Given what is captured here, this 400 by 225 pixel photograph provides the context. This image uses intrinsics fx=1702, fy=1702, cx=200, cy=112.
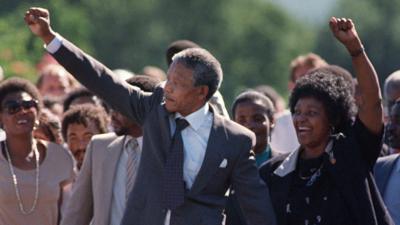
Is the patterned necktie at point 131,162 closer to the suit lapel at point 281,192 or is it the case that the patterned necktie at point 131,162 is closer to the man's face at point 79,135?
the suit lapel at point 281,192

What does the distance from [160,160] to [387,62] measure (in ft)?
183

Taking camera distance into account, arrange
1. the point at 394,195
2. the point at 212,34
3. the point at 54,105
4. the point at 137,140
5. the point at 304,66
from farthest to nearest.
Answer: the point at 212,34, the point at 304,66, the point at 54,105, the point at 137,140, the point at 394,195

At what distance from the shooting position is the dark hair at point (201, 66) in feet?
36.7

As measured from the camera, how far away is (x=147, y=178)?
1114cm

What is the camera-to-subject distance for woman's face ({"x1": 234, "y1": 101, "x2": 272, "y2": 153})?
44.4ft

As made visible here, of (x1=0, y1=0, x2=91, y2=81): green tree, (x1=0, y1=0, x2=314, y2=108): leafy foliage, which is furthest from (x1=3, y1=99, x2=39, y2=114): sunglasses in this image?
(x1=0, y1=0, x2=314, y2=108): leafy foliage

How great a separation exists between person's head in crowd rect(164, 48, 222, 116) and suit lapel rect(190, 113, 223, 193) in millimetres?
228

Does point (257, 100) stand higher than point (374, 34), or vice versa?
point (257, 100)

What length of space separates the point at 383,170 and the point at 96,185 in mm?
2071

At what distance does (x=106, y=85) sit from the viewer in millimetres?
11086

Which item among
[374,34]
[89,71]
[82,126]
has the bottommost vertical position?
[374,34]

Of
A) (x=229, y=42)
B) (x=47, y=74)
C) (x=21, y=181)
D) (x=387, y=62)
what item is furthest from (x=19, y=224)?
(x=229, y=42)

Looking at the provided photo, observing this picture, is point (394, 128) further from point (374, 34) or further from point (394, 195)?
point (374, 34)

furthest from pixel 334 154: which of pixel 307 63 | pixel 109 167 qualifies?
pixel 307 63
